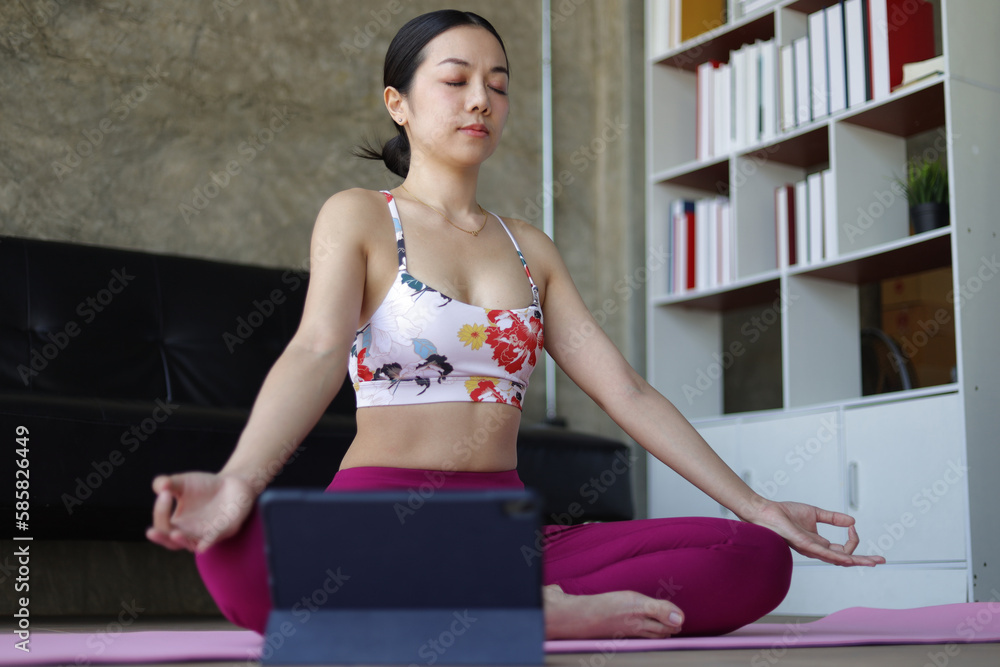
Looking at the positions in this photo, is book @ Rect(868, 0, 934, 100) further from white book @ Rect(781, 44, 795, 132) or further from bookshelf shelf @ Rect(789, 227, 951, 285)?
bookshelf shelf @ Rect(789, 227, 951, 285)

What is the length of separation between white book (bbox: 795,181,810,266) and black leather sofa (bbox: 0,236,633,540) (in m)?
0.82

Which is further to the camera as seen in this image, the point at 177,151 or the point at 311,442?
the point at 177,151

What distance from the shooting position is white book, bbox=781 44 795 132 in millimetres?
3045

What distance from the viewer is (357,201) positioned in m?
1.47

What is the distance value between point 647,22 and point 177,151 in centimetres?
162

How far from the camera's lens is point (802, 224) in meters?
3.00

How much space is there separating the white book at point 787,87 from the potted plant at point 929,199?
0.45 metres

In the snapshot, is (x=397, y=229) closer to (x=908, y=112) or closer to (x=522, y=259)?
(x=522, y=259)

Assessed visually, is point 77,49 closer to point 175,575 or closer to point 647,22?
point 175,575

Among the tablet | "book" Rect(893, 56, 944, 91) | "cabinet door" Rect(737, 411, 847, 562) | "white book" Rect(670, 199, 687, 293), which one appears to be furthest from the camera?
"white book" Rect(670, 199, 687, 293)

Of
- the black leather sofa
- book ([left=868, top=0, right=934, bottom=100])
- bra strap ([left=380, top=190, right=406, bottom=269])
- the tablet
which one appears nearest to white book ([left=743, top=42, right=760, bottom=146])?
book ([left=868, top=0, right=934, bottom=100])

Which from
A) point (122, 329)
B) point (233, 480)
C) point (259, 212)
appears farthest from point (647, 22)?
point (233, 480)

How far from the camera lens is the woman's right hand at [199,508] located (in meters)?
0.91

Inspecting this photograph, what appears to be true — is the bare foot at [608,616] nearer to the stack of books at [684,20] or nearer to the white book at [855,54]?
the white book at [855,54]
